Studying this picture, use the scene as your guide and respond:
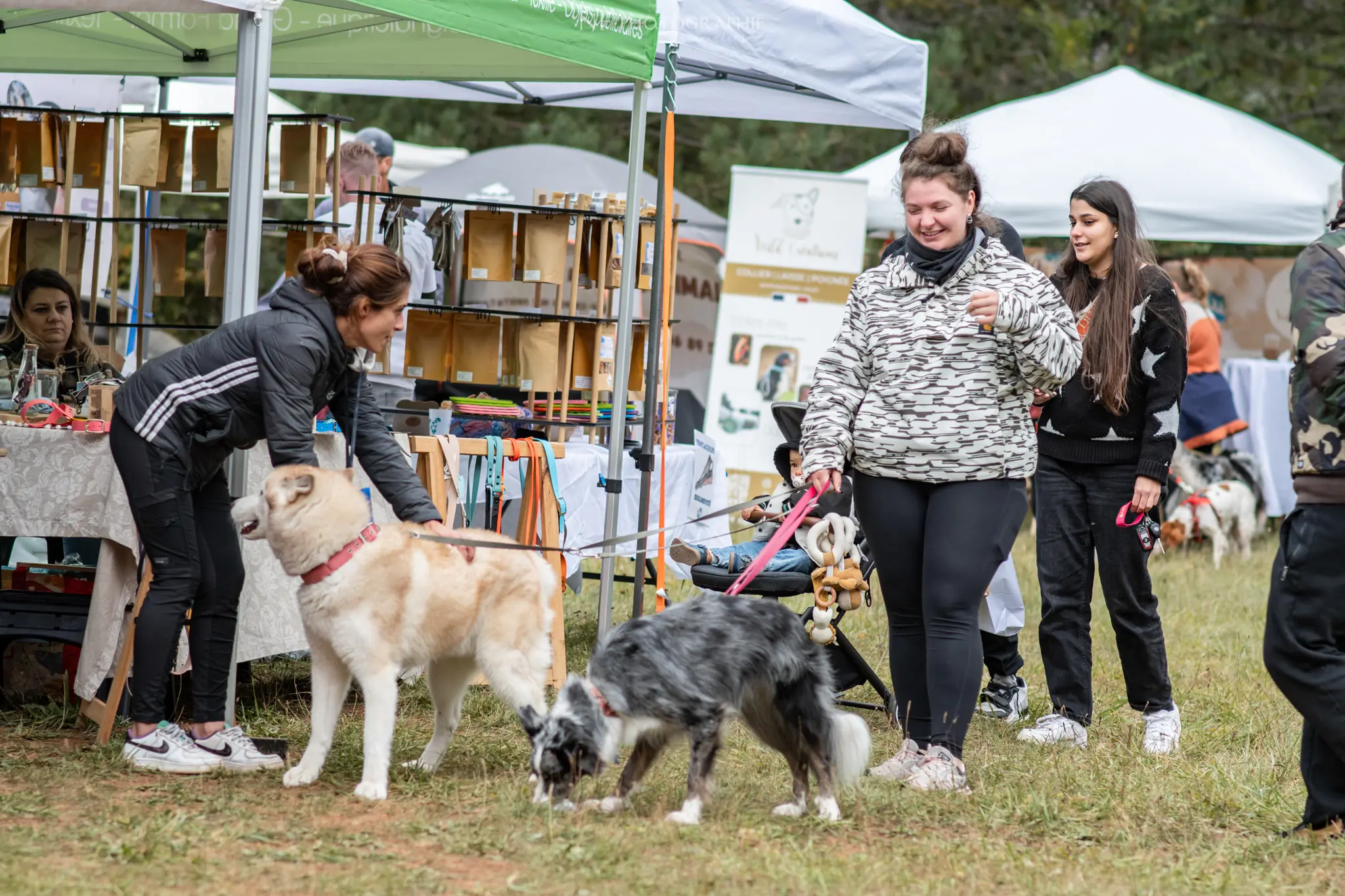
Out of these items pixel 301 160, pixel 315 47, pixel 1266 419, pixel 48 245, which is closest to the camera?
pixel 301 160

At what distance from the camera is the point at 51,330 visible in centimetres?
590

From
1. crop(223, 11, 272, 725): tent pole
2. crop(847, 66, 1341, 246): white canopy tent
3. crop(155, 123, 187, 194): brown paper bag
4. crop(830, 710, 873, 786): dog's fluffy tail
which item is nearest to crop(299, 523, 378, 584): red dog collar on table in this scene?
crop(223, 11, 272, 725): tent pole

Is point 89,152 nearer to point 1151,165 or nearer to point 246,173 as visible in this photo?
point 246,173

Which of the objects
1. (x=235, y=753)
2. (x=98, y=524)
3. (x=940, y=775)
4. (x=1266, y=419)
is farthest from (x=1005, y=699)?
(x=1266, y=419)

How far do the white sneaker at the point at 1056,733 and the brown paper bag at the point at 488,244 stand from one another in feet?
9.19

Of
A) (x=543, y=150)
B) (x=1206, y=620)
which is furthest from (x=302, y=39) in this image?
(x=543, y=150)

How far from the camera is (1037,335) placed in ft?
13.0

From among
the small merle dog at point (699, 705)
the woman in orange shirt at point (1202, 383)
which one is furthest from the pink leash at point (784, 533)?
the woman in orange shirt at point (1202, 383)

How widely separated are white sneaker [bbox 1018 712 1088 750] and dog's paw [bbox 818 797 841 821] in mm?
1379

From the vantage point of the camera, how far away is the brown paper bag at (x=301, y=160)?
5957mm

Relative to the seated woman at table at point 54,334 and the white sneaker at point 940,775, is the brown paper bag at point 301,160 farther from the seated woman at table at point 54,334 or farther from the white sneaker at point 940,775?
the white sneaker at point 940,775

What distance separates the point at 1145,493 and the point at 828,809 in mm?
1696

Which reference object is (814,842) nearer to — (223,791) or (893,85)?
(223,791)

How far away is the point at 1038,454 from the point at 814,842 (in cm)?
196
